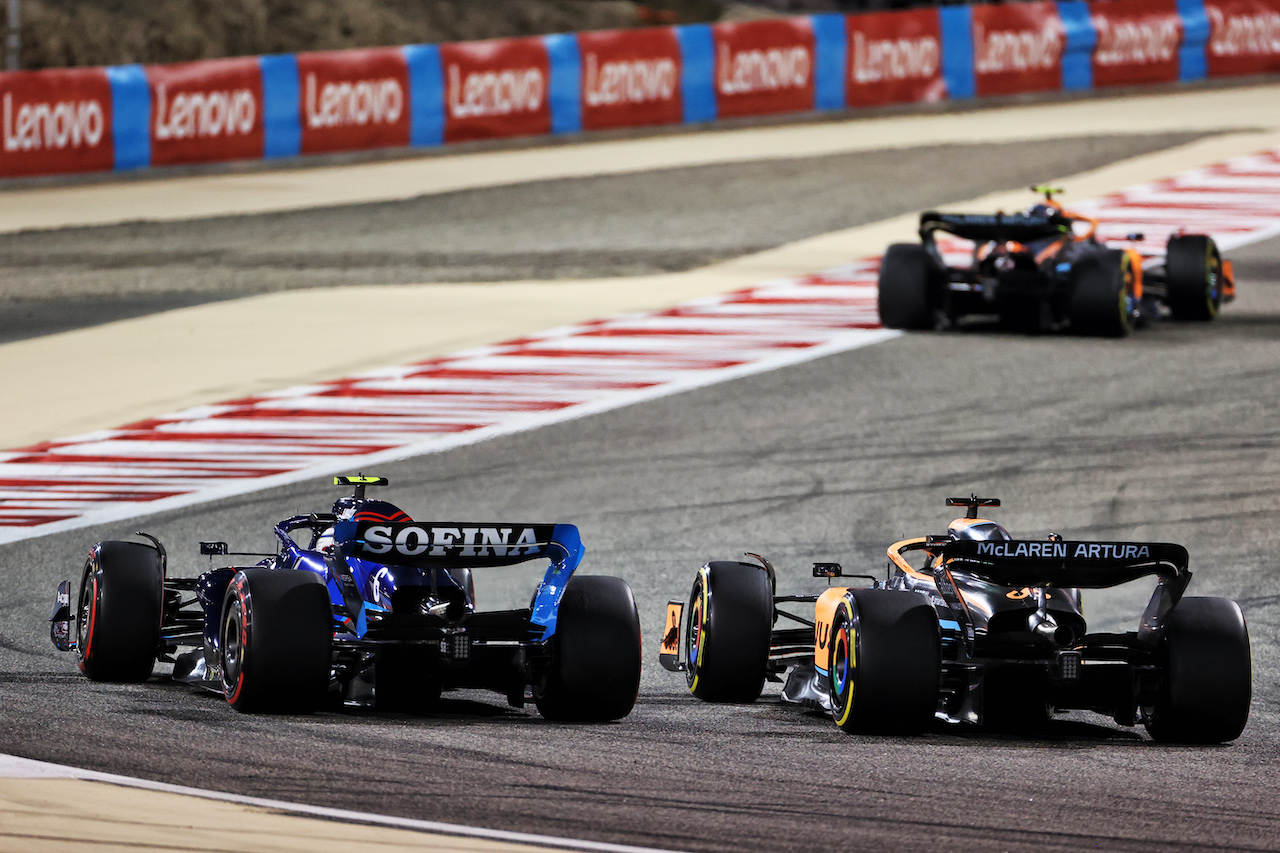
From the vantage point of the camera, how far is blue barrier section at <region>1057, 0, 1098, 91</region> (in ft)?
122

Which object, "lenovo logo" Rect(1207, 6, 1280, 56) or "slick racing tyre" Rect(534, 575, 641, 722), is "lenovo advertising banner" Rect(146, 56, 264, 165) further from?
"slick racing tyre" Rect(534, 575, 641, 722)

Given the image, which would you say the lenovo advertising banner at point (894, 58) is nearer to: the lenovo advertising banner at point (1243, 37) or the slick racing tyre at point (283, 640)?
the lenovo advertising banner at point (1243, 37)

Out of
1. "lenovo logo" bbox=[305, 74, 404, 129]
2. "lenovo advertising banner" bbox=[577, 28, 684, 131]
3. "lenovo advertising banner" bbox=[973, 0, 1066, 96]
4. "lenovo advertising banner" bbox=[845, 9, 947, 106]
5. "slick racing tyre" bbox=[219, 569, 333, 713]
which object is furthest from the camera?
"lenovo advertising banner" bbox=[973, 0, 1066, 96]

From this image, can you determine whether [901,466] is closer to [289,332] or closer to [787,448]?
[787,448]

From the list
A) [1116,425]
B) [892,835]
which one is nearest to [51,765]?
[892,835]

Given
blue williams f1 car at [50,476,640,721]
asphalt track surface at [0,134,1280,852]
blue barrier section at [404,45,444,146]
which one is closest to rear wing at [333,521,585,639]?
blue williams f1 car at [50,476,640,721]

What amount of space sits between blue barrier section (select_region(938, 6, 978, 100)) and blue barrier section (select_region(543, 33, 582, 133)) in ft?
22.0

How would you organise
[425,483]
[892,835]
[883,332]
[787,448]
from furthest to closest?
[883,332], [787,448], [425,483], [892,835]

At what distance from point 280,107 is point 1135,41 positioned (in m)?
15.9

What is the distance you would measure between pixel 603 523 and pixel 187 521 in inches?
106

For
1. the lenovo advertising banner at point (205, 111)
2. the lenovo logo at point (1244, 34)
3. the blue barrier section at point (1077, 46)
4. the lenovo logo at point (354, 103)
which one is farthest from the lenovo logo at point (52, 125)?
the lenovo logo at point (1244, 34)

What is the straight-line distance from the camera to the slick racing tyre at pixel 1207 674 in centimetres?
898

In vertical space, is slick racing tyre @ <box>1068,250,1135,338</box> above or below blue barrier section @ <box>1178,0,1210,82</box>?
below

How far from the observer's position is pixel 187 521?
14.2 meters
